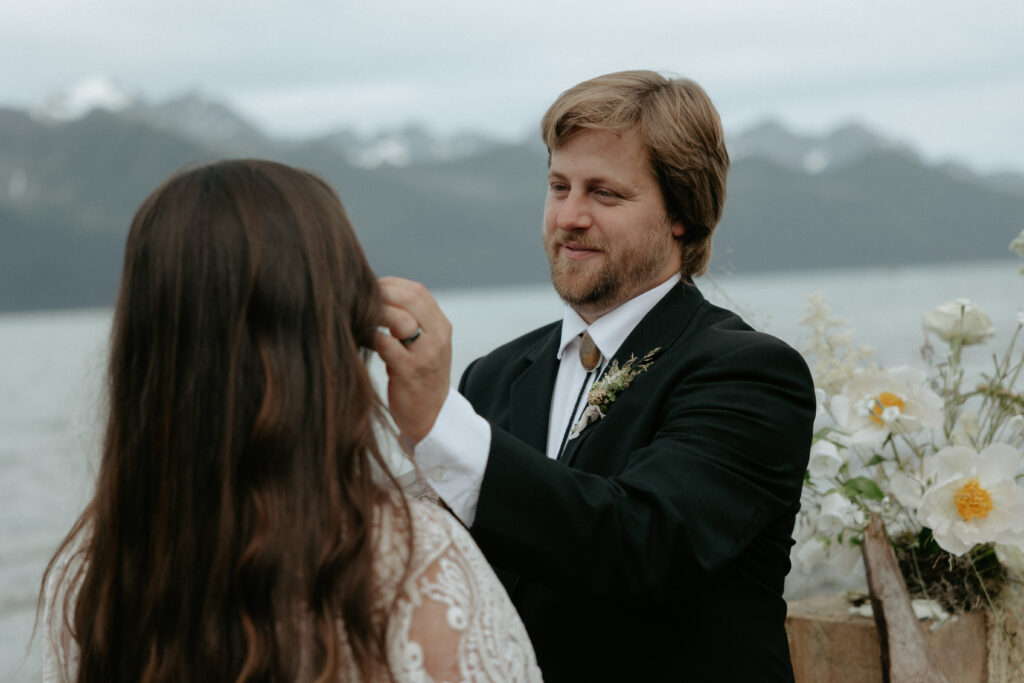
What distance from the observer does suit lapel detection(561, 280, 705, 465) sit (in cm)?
261

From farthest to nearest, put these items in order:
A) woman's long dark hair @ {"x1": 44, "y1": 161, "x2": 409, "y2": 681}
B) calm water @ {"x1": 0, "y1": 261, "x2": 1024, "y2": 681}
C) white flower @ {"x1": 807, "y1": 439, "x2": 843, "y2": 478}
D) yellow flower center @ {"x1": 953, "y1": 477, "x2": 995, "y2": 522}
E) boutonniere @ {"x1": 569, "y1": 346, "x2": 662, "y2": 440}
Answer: white flower @ {"x1": 807, "y1": 439, "x2": 843, "y2": 478}, yellow flower center @ {"x1": 953, "y1": 477, "x2": 995, "y2": 522}, boutonniere @ {"x1": 569, "y1": 346, "x2": 662, "y2": 440}, calm water @ {"x1": 0, "y1": 261, "x2": 1024, "y2": 681}, woman's long dark hair @ {"x1": 44, "y1": 161, "x2": 409, "y2": 681}

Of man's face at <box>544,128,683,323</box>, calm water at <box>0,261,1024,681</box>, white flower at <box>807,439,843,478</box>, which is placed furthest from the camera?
white flower at <box>807,439,843,478</box>

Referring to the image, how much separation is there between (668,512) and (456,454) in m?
0.40

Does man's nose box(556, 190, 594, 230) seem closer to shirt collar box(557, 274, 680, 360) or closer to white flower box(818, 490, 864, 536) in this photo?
shirt collar box(557, 274, 680, 360)

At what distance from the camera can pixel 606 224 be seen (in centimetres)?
289

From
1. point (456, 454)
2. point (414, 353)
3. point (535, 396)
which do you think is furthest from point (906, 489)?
point (414, 353)

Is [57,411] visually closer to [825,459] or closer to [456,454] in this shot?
[825,459]

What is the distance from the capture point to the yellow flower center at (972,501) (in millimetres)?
2752

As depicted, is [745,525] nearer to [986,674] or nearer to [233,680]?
[233,680]

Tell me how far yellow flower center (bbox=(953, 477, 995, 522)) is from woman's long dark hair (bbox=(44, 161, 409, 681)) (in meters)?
1.82

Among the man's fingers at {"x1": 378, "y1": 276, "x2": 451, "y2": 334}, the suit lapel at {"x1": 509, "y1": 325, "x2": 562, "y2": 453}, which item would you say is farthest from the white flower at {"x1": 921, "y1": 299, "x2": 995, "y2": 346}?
the man's fingers at {"x1": 378, "y1": 276, "x2": 451, "y2": 334}

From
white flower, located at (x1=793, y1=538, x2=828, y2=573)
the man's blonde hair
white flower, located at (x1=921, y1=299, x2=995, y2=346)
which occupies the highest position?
the man's blonde hair

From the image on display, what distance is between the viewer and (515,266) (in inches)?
7362

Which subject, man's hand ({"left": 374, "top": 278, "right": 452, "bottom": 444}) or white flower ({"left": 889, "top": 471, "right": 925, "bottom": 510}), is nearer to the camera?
man's hand ({"left": 374, "top": 278, "right": 452, "bottom": 444})
